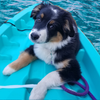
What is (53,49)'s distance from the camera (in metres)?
2.28

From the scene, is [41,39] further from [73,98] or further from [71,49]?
[73,98]

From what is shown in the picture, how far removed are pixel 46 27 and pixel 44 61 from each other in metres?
0.83

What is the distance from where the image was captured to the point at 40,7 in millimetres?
2406

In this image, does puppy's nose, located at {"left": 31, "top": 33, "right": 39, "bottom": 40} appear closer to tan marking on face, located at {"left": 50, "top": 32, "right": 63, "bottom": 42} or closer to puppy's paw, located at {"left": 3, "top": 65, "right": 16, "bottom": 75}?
tan marking on face, located at {"left": 50, "top": 32, "right": 63, "bottom": 42}

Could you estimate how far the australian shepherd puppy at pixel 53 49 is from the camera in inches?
73.7

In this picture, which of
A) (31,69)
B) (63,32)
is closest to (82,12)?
(63,32)

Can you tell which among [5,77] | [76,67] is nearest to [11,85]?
[5,77]

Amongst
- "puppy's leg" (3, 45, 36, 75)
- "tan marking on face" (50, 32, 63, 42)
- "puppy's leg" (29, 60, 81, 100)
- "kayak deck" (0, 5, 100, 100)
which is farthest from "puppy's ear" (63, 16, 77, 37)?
"puppy's leg" (3, 45, 36, 75)

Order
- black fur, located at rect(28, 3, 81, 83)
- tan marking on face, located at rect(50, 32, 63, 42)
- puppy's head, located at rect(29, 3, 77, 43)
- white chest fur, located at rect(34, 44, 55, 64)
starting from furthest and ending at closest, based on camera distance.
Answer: white chest fur, located at rect(34, 44, 55, 64) < tan marking on face, located at rect(50, 32, 63, 42) < black fur, located at rect(28, 3, 81, 83) < puppy's head, located at rect(29, 3, 77, 43)

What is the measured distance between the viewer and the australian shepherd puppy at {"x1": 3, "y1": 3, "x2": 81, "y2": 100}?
1.87 metres

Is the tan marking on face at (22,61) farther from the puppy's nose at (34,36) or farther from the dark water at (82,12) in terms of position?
the dark water at (82,12)

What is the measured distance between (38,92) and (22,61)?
2.57ft

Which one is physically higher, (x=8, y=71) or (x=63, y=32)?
(x=63, y=32)

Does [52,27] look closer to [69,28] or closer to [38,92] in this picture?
[69,28]
